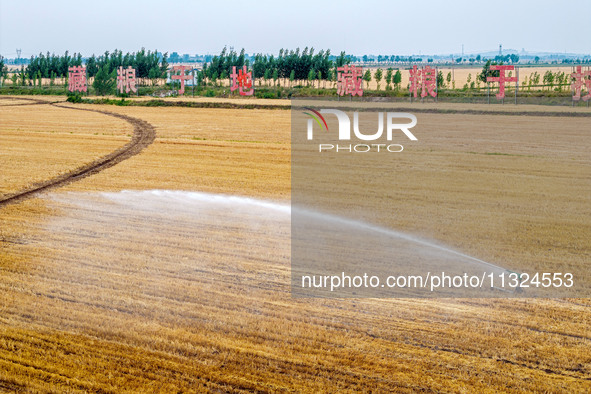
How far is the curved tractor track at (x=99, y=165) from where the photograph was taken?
18248 millimetres

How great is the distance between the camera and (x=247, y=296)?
10.3 meters

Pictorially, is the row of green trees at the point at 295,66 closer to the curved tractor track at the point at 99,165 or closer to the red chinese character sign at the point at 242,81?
the red chinese character sign at the point at 242,81

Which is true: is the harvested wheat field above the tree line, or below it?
below

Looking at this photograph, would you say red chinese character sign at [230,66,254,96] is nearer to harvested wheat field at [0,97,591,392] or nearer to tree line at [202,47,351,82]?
tree line at [202,47,351,82]

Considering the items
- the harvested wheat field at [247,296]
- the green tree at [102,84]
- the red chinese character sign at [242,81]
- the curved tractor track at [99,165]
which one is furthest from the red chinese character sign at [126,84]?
the harvested wheat field at [247,296]

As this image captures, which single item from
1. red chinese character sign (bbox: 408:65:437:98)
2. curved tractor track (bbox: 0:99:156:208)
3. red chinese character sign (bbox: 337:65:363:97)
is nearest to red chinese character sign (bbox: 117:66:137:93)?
red chinese character sign (bbox: 337:65:363:97)

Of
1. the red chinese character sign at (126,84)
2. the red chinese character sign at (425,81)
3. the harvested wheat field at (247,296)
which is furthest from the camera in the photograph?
the red chinese character sign at (126,84)

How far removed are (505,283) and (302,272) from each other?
3.58 meters

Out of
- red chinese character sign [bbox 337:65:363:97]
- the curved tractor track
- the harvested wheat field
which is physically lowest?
the harvested wheat field

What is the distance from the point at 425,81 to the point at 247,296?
53.9 metres

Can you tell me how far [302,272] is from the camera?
11.5 metres

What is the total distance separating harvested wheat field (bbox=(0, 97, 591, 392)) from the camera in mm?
7898

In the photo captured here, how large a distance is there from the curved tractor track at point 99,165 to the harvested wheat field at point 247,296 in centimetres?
49

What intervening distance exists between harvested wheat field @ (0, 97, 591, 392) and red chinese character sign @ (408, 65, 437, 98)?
37.3 m
